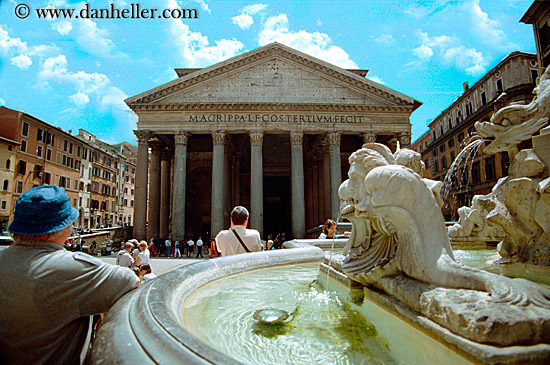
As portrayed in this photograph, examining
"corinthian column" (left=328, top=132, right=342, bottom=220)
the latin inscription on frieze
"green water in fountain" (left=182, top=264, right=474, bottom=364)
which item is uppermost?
the latin inscription on frieze

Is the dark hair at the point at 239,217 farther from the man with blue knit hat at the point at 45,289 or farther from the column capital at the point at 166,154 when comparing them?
the column capital at the point at 166,154

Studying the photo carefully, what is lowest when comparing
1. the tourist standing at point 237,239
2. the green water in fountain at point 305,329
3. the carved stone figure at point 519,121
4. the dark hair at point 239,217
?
the green water in fountain at point 305,329

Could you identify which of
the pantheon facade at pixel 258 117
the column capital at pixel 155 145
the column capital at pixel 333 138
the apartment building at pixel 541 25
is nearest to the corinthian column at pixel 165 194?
the pantheon facade at pixel 258 117

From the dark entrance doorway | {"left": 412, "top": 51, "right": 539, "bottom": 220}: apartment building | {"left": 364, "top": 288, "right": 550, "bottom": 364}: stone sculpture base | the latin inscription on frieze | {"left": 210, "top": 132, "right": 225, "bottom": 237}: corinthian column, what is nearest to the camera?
{"left": 364, "top": 288, "right": 550, "bottom": 364}: stone sculpture base

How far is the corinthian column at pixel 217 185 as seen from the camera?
18812 mm

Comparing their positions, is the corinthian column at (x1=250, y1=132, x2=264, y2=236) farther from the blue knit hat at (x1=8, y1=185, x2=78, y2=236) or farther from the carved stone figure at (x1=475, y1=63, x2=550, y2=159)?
the blue knit hat at (x1=8, y1=185, x2=78, y2=236)

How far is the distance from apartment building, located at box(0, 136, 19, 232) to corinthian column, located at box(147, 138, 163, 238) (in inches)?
542

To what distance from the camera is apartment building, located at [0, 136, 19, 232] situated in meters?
25.8

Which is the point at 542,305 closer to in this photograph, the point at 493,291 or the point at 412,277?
the point at 493,291

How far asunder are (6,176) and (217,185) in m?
19.8

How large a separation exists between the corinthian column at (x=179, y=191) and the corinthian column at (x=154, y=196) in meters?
2.48

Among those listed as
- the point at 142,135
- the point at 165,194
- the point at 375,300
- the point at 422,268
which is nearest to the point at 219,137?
the point at 142,135

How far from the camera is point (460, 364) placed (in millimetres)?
1264

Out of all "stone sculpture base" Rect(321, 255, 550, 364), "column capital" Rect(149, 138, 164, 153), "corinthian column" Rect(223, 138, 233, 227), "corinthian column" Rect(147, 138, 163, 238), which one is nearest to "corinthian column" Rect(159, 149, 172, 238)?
"corinthian column" Rect(147, 138, 163, 238)
